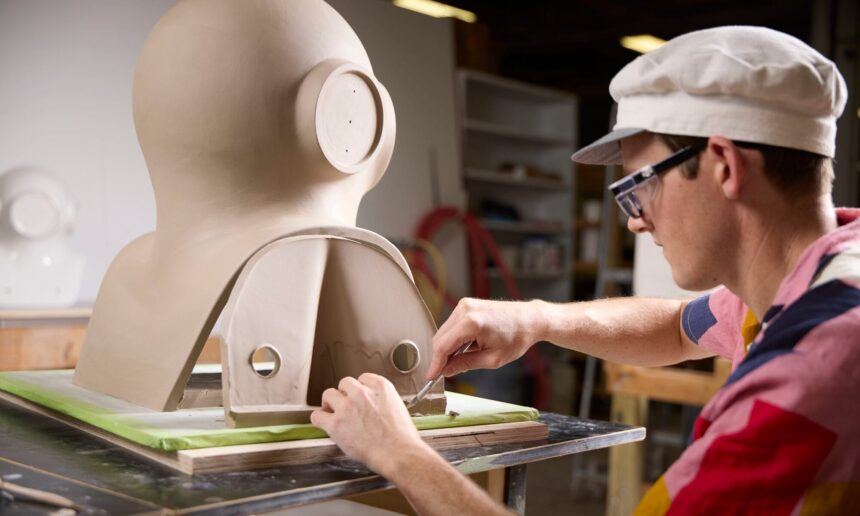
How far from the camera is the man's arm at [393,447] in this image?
1222 millimetres

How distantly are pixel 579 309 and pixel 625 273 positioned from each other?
3883mm

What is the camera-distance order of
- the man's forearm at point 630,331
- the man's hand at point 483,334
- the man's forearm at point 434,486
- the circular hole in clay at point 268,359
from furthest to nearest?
the man's forearm at point 630,331, the man's hand at point 483,334, the circular hole in clay at point 268,359, the man's forearm at point 434,486

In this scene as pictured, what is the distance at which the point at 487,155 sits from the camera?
8109mm

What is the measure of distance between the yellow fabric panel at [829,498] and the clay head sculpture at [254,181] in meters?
0.79

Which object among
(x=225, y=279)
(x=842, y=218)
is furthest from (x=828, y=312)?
(x=225, y=279)

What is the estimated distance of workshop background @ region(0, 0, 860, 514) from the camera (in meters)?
3.87

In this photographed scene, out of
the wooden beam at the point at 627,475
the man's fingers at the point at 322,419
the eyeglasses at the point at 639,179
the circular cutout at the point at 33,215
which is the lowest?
the wooden beam at the point at 627,475

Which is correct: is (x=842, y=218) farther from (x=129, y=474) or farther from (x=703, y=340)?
(x=129, y=474)

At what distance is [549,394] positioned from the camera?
7.84 metres

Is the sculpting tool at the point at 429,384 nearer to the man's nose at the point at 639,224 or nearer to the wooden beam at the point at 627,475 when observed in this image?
the man's nose at the point at 639,224

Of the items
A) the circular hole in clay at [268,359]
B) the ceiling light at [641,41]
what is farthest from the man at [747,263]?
the ceiling light at [641,41]

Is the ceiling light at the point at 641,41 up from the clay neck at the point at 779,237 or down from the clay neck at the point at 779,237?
up

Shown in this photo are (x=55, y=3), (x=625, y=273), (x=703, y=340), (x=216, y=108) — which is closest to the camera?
(x=216, y=108)

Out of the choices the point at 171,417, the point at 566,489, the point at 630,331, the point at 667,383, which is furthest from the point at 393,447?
the point at 566,489
